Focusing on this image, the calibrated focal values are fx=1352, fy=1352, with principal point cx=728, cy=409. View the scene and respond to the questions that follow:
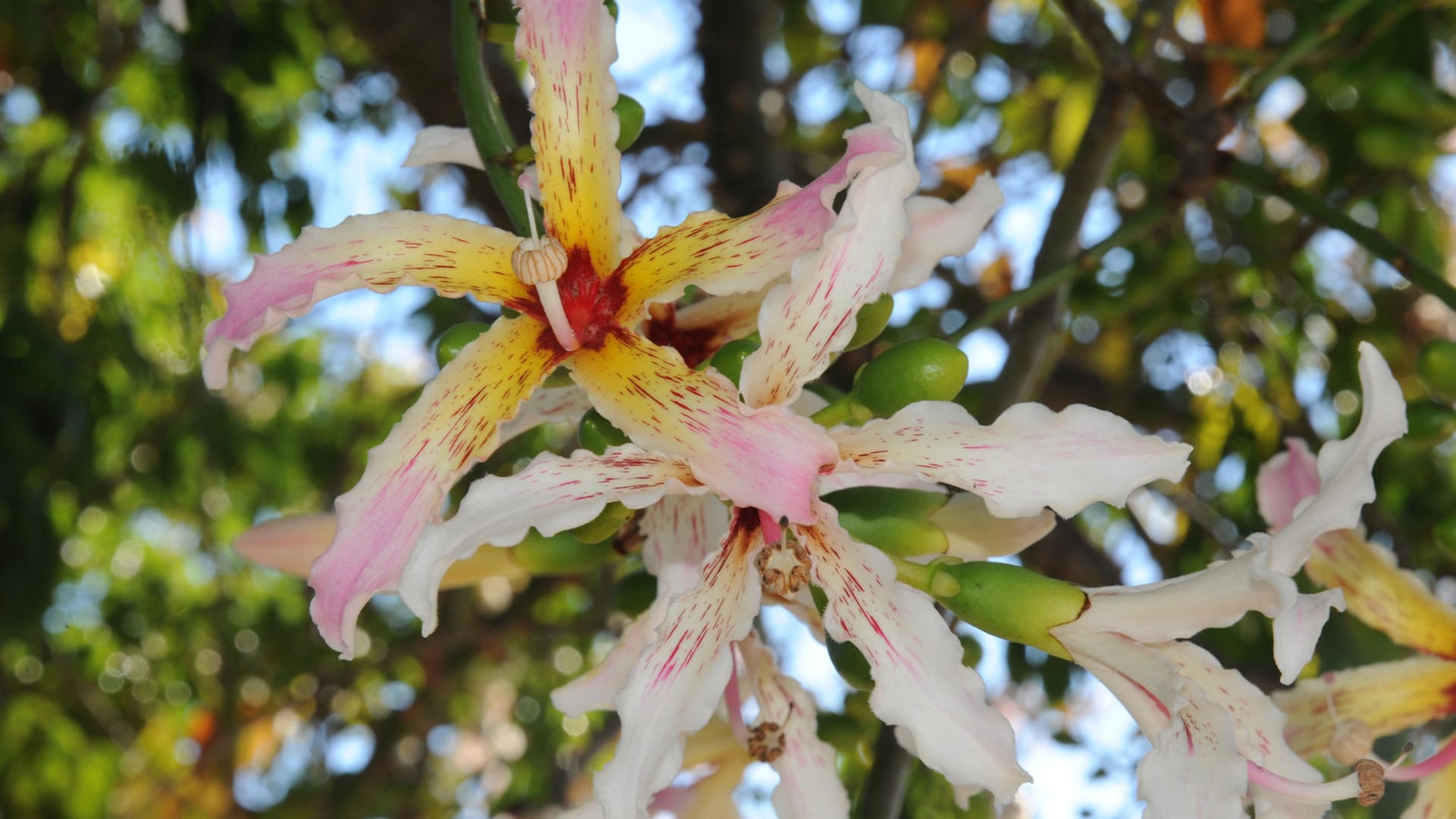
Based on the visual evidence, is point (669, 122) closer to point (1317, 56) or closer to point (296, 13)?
point (296, 13)

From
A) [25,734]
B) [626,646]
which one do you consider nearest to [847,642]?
[626,646]

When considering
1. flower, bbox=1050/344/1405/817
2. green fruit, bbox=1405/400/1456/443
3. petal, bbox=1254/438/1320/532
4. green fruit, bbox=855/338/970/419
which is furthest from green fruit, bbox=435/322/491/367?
green fruit, bbox=1405/400/1456/443

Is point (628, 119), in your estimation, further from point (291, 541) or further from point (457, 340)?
point (291, 541)

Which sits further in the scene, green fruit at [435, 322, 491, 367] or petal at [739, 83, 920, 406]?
green fruit at [435, 322, 491, 367]

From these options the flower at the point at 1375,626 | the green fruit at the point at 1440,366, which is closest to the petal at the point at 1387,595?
the flower at the point at 1375,626

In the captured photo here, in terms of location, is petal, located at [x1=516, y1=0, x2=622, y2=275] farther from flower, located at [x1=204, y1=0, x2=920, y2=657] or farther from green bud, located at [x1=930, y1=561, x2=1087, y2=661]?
green bud, located at [x1=930, y1=561, x2=1087, y2=661]
